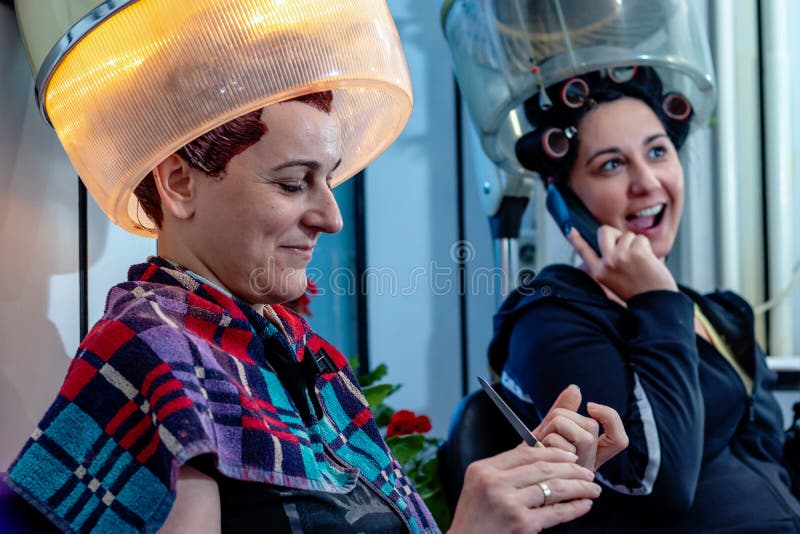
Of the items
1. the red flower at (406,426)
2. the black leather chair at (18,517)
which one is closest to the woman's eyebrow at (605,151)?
the red flower at (406,426)

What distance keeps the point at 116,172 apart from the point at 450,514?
82 centimetres

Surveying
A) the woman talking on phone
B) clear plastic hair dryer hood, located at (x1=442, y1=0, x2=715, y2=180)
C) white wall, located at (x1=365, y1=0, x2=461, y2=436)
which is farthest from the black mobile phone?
white wall, located at (x1=365, y1=0, x2=461, y2=436)

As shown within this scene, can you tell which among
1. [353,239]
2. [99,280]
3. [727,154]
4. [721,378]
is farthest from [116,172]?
[727,154]

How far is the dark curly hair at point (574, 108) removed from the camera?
1340 mm

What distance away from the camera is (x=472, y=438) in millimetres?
1257

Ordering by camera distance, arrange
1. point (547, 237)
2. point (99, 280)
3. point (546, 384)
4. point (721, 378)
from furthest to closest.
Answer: point (547, 237)
point (721, 378)
point (546, 384)
point (99, 280)

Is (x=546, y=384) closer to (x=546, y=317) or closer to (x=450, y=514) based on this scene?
(x=546, y=317)

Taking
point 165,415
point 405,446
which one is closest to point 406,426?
point 405,446

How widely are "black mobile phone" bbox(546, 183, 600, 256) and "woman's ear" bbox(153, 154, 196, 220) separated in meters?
0.77

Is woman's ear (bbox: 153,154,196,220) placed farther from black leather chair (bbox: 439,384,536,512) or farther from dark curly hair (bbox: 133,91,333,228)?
black leather chair (bbox: 439,384,536,512)

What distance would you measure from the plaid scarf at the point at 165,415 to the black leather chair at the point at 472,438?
41cm

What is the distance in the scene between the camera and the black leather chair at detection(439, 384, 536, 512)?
1249 millimetres

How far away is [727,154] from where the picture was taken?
81.0 inches

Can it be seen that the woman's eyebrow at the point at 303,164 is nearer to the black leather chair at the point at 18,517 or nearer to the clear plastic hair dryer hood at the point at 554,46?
the black leather chair at the point at 18,517
